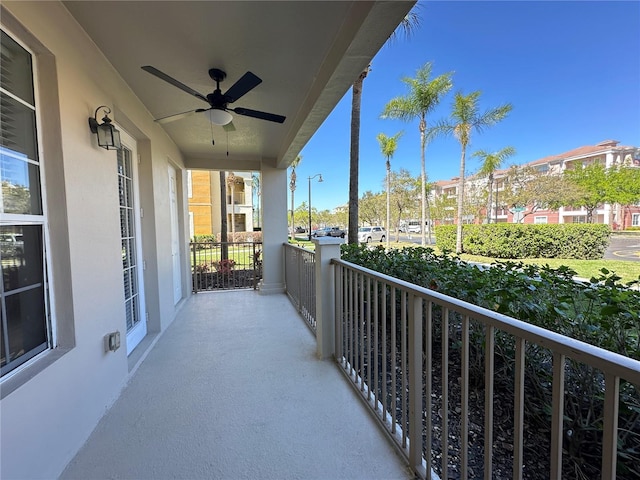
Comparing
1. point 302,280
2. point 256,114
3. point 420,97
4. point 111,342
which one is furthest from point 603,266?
point 111,342

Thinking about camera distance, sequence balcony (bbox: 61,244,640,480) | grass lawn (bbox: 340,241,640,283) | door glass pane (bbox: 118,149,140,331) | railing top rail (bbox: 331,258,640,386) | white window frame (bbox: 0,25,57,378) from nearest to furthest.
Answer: railing top rail (bbox: 331,258,640,386) < balcony (bbox: 61,244,640,480) < white window frame (bbox: 0,25,57,378) < door glass pane (bbox: 118,149,140,331) < grass lawn (bbox: 340,241,640,283)

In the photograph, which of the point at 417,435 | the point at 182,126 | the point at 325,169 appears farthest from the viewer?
the point at 325,169

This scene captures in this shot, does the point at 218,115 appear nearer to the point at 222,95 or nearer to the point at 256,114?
the point at 222,95

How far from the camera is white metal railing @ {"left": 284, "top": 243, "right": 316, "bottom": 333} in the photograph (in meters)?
3.32

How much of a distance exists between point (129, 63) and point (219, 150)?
8.40ft

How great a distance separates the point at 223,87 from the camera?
2680 mm

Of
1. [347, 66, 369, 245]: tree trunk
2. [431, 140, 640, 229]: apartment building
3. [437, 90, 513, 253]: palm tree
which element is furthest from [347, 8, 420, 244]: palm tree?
[431, 140, 640, 229]: apartment building

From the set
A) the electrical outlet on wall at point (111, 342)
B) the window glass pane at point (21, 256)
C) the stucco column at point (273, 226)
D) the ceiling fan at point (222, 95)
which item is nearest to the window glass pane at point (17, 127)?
the window glass pane at point (21, 256)

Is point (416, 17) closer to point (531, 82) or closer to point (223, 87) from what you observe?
point (223, 87)

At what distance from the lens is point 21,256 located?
1329 millimetres

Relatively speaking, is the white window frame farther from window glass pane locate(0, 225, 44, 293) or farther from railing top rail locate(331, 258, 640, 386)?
railing top rail locate(331, 258, 640, 386)

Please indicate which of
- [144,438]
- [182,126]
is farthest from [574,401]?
[182,126]

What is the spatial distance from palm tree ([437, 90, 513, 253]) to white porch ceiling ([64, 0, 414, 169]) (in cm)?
1077

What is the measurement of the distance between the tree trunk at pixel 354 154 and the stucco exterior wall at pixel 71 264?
4.35 m
